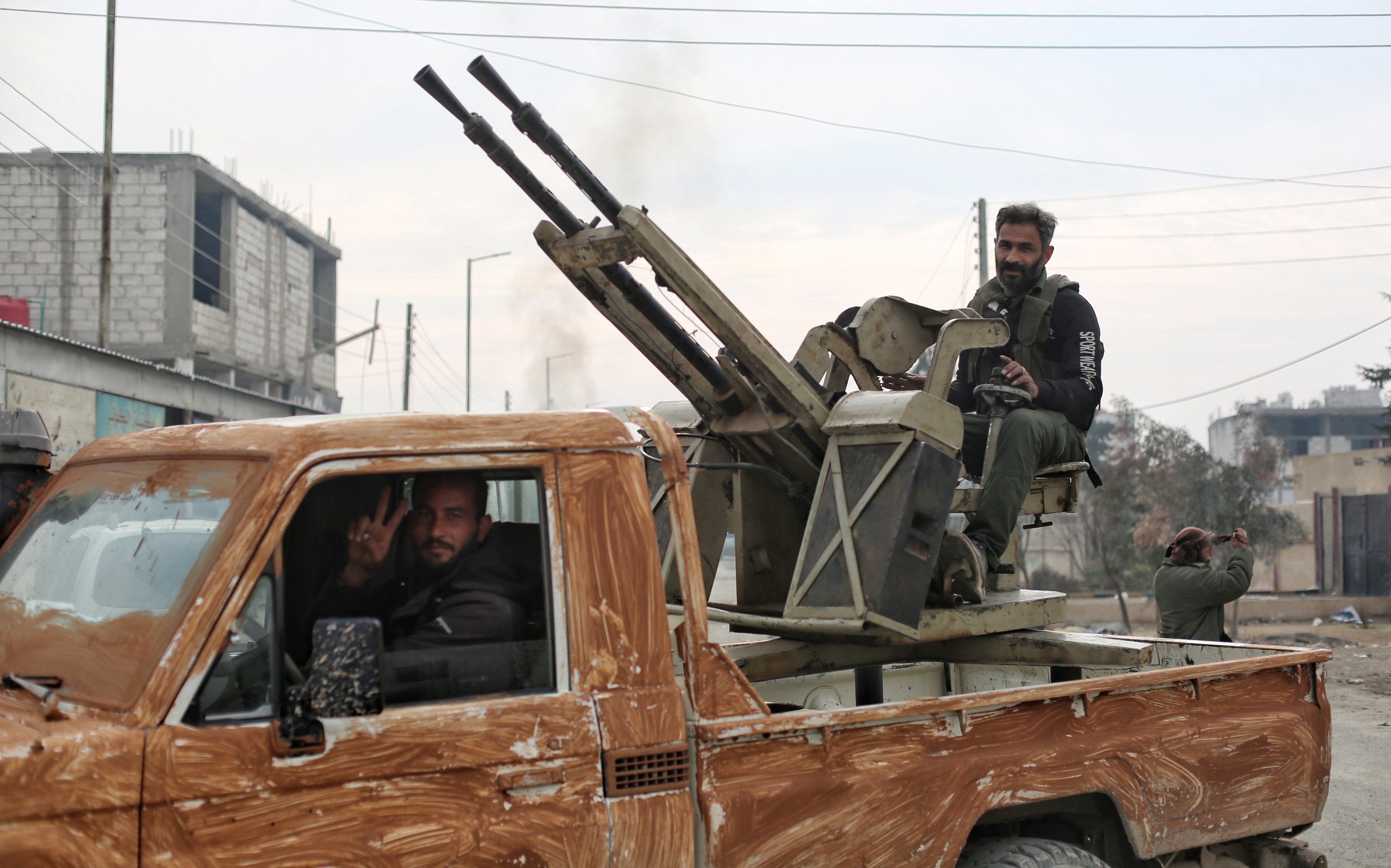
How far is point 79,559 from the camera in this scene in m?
2.83

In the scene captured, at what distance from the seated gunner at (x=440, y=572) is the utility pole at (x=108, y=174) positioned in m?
21.0

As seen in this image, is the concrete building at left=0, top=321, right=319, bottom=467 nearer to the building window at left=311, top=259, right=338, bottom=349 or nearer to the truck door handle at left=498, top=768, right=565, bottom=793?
the truck door handle at left=498, top=768, right=565, bottom=793

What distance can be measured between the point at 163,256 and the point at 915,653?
35.0m

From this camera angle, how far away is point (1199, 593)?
805 cm

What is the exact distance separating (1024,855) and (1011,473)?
1.89 m

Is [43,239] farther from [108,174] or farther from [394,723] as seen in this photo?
[394,723]

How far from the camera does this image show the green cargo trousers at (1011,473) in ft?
15.7

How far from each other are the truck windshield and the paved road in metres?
6.37

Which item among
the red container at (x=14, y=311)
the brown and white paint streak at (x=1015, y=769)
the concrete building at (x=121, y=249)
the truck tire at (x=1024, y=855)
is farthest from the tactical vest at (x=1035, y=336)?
the concrete building at (x=121, y=249)

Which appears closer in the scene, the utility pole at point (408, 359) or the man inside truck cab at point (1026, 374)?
the man inside truck cab at point (1026, 374)

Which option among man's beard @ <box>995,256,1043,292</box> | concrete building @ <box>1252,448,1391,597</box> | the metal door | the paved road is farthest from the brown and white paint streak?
the metal door

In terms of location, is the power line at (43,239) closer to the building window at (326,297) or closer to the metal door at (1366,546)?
the building window at (326,297)

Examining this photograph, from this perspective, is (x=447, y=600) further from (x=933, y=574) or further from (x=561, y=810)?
(x=933, y=574)

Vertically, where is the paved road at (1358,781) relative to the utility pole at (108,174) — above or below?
below
